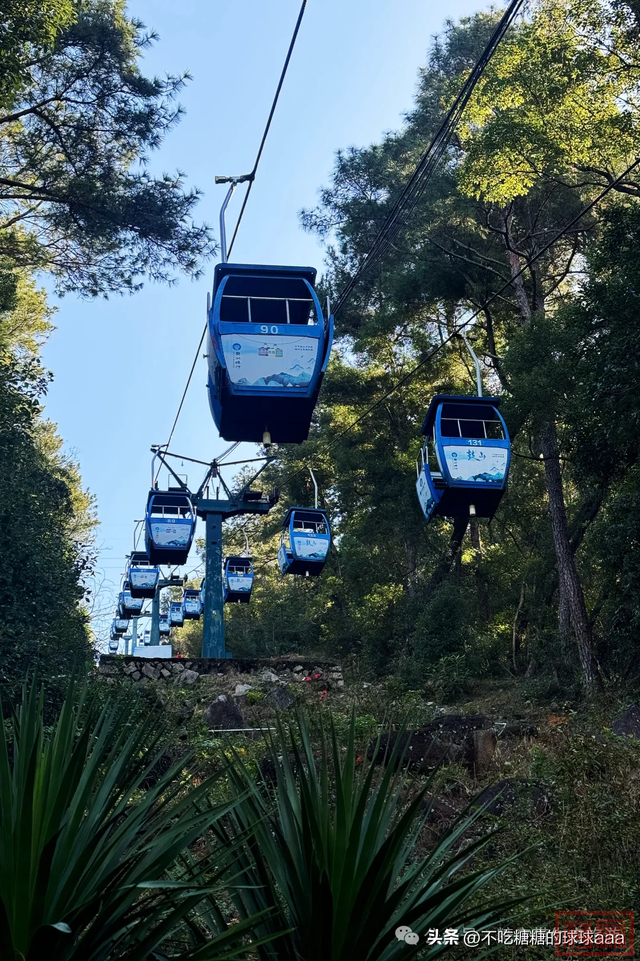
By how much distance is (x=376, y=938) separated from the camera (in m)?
2.34

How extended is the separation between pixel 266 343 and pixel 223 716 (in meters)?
4.99

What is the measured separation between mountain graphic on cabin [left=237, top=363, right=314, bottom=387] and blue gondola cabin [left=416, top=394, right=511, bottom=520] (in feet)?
10.1

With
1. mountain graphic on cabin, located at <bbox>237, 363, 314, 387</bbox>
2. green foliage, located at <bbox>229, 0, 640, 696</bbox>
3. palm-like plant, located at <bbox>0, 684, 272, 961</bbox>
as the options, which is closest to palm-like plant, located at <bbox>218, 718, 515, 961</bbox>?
palm-like plant, located at <bbox>0, 684, 272, 961</bbox>

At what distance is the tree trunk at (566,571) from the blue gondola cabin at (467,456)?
4.45 metres

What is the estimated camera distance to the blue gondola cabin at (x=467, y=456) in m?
10.7

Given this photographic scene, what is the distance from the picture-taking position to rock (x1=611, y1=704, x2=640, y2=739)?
7.85 metres

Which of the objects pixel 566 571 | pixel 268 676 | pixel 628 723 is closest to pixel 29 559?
pixel 268 676

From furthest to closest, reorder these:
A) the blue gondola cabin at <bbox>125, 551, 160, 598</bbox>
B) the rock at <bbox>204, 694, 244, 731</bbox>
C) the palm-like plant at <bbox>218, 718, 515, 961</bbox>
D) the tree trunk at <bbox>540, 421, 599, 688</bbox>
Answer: the blue gondola cabin at <bbox>125, 551, 160, 598</bbox> → the tree trunk at <bbox>540, 421, 599, 688</bbox> → the rock at <bbox>204, 694, 244, 731</bbox> → the palm-like plant at <bbox>218, 718, 515, 961</bbox>

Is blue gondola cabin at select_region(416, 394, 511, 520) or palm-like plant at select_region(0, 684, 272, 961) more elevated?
blue gondola cabin at select_region(416, 394, 511, 520)

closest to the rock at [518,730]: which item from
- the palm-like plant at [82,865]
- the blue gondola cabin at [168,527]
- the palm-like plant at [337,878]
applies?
the palm-like plant at [337,878]

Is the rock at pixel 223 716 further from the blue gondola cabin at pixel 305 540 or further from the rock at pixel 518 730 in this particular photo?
the blue gondola cabin at pixel 305 540

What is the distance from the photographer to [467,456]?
10.7 m

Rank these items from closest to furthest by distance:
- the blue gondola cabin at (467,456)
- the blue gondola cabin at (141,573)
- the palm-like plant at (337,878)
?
the palm-like plant at (337,878), the blue gondola cabin at (467,456), the blue gondola cabin at (141,573)

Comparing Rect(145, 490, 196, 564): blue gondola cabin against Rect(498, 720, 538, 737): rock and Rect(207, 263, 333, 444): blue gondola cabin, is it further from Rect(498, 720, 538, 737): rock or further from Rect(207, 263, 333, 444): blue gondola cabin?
Rect(498, 720, 538, 737): rock
